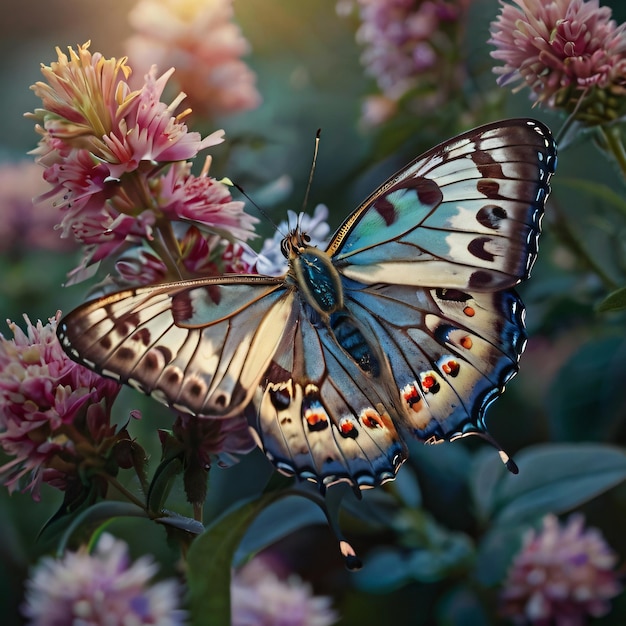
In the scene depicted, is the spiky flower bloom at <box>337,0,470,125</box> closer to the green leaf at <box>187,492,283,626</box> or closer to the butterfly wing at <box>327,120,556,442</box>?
the butterfly wing at <box>327,120,556,442</box>

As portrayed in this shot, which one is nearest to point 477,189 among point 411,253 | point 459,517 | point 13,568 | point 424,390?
point 411,253

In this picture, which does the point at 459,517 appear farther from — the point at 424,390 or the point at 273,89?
the point at 273,89

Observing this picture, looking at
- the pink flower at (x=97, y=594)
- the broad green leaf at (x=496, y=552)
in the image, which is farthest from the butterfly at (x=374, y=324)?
the broad green leaf at (x=496, y=552)

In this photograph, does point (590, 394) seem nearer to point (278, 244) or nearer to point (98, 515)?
point (278, 244)

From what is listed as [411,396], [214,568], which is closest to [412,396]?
[411,396]

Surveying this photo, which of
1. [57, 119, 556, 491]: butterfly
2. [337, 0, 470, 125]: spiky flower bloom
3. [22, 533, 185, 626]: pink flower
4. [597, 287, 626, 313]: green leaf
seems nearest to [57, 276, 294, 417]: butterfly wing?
[57, 119, 556, 491]: butterfly

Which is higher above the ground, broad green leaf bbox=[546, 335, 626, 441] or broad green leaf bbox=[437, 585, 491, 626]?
broad green leaf bbox=[546, 335, 626, 441]
